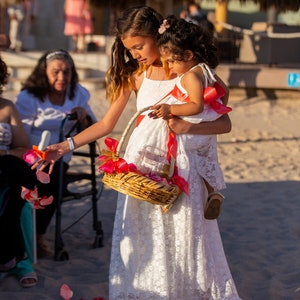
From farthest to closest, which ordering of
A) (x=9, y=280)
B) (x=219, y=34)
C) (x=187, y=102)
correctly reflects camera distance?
(x=219, y=34)
(x=9, y=280)
(x=187, y=102)

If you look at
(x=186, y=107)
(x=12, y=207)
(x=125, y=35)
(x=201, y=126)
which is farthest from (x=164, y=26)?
(x=12, y=207)

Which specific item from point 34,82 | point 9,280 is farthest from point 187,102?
point 34,82

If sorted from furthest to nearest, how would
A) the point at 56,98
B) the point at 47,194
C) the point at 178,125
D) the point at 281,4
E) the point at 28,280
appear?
the point at 281,4, the point at 56,98, the point at 47,194, the point at 28,280, the point at 178,125

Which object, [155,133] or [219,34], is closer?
[155,133]

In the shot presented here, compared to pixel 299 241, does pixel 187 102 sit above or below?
above

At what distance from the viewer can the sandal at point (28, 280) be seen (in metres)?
4.58

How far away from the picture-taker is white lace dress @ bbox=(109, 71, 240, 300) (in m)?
3.71

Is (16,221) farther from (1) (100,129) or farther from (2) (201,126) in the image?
(2) (201,126)

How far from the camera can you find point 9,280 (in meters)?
4.67

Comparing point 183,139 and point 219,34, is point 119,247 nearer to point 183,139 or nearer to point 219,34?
point 183,139

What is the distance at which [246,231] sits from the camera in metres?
5.99

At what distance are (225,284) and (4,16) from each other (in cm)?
1298

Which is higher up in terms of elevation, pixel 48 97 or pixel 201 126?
pixel 201 126

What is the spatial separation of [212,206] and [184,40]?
79 cm
